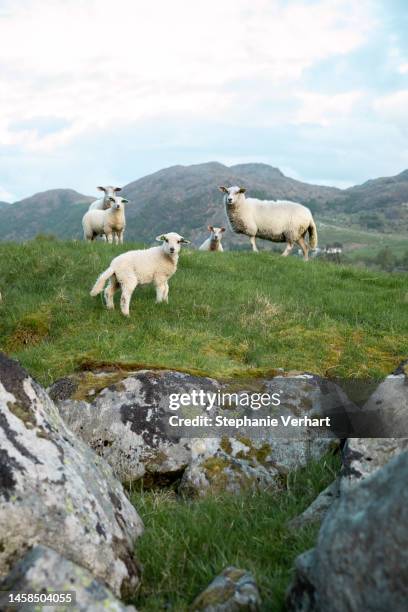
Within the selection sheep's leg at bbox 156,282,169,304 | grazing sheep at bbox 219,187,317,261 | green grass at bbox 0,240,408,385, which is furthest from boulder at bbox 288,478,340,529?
grazing sheep at bbox 219,187,317,261

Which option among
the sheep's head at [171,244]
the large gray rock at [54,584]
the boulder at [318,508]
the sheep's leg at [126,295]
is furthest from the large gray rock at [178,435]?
the sheep's head at [171,244]

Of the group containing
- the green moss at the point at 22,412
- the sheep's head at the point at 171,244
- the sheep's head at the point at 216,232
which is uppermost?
the sheep's head at the point at 216,232

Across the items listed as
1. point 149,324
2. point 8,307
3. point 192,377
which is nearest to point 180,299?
point 149,324

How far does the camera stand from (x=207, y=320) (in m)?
12.7

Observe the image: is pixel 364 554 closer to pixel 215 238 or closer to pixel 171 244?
pixel 171 244

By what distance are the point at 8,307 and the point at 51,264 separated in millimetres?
3134

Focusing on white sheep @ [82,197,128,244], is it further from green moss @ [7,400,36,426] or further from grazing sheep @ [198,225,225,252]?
green moss @ [7,400,36,426]

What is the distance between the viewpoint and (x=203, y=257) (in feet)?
60.4

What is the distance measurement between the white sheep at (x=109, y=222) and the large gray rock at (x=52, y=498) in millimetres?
17855

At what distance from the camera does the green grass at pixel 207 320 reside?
10453 mm

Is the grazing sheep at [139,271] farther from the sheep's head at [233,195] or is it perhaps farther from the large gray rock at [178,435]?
the sheep's head at [233,195]

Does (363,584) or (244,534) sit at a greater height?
(363,584)

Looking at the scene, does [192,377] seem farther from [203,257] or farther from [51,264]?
[203,257]

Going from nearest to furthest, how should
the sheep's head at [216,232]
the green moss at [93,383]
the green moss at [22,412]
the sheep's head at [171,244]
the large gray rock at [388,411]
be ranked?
the green moss at [22,412] → the large gray rock at [388,411] → the green moss at [93,383] → the sheep's head at [171,244] → the sheep's head at [216,232]
